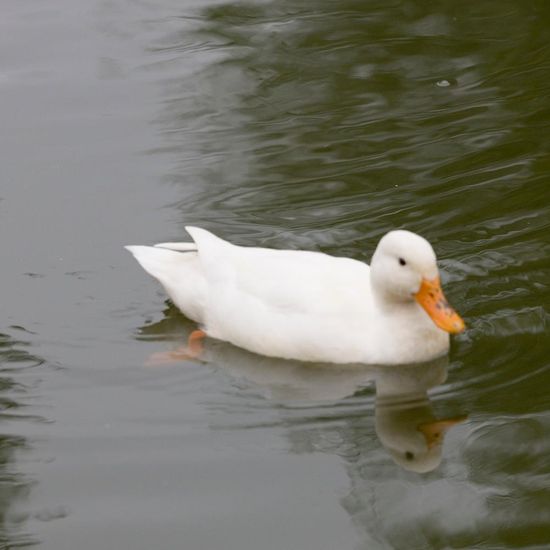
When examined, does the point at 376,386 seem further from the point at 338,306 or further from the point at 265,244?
the point at 265,244

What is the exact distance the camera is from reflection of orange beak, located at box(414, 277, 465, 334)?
7605 millimetres

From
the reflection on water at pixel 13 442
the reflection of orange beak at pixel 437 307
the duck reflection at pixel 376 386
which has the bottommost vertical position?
the duck reflection at pixel 376 386

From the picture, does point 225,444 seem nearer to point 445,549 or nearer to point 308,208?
point 445,549

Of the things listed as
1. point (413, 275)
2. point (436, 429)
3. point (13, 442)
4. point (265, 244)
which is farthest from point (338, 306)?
point (13, 442)

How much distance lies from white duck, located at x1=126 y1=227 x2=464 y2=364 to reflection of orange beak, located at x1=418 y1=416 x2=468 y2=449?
48cm

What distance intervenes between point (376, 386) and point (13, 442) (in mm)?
1880

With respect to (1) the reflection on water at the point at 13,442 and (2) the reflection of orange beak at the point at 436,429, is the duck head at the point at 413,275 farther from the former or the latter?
(1) the reflection on water at the point at 13,442

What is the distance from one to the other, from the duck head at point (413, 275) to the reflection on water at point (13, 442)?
1.92 metres

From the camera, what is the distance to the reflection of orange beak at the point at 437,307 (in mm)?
7605

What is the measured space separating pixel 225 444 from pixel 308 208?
2.77 m

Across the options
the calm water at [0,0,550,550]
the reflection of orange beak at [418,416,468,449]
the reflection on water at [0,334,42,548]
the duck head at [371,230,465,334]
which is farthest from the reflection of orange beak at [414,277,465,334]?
the reflection on water at [0,334,42,548]

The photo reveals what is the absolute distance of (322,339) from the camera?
25.8 ft

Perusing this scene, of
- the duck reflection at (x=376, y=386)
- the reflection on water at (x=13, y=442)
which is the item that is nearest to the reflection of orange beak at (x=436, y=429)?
the duck reflection at (x=376, y=386)

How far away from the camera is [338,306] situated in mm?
7941
